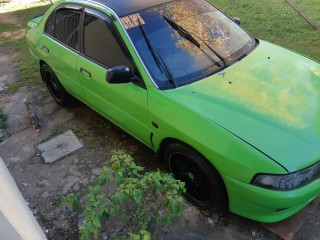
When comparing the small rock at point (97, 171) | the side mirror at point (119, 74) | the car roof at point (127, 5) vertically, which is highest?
the car roof at point (127, 5)

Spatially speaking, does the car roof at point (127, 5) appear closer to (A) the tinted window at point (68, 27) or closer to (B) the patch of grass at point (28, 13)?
(A) the tinted window at point (68, 27)

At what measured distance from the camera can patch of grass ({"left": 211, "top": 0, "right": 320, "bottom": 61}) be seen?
6195 millimetres

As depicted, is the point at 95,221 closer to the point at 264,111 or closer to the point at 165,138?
the point at 165,138

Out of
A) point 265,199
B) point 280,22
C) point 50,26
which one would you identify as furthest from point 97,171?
point 280,22

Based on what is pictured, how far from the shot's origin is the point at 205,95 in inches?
117

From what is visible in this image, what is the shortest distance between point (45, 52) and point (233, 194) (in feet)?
10.8

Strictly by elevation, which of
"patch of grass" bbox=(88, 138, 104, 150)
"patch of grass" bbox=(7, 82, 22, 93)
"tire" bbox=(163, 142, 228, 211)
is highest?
"tire" bbox=(163, 142, 228, 211)

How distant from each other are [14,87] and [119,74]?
354 centimetres

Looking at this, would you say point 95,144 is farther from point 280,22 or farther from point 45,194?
point 280,22

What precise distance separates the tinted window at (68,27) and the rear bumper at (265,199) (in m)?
2.55

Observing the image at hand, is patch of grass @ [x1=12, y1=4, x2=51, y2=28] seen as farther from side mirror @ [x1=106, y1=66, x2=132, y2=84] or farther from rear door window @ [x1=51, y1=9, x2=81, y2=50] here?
side mirror @ [x1=106, y1=66, x2=132, y2=84]

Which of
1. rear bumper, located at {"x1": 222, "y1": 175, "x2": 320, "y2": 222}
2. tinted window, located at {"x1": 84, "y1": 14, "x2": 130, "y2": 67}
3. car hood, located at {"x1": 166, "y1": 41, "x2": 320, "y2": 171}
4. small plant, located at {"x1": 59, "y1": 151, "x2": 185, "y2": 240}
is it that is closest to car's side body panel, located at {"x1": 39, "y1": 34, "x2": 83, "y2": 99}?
tinted window, located at {"x1": 84, "y1": 14, "x2": 130, "y2": 67}

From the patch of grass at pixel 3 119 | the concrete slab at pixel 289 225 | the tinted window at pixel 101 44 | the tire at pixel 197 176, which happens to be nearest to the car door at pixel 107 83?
the tinted window at pixel 101 44

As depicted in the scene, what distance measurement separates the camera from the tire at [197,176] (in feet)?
9.19
